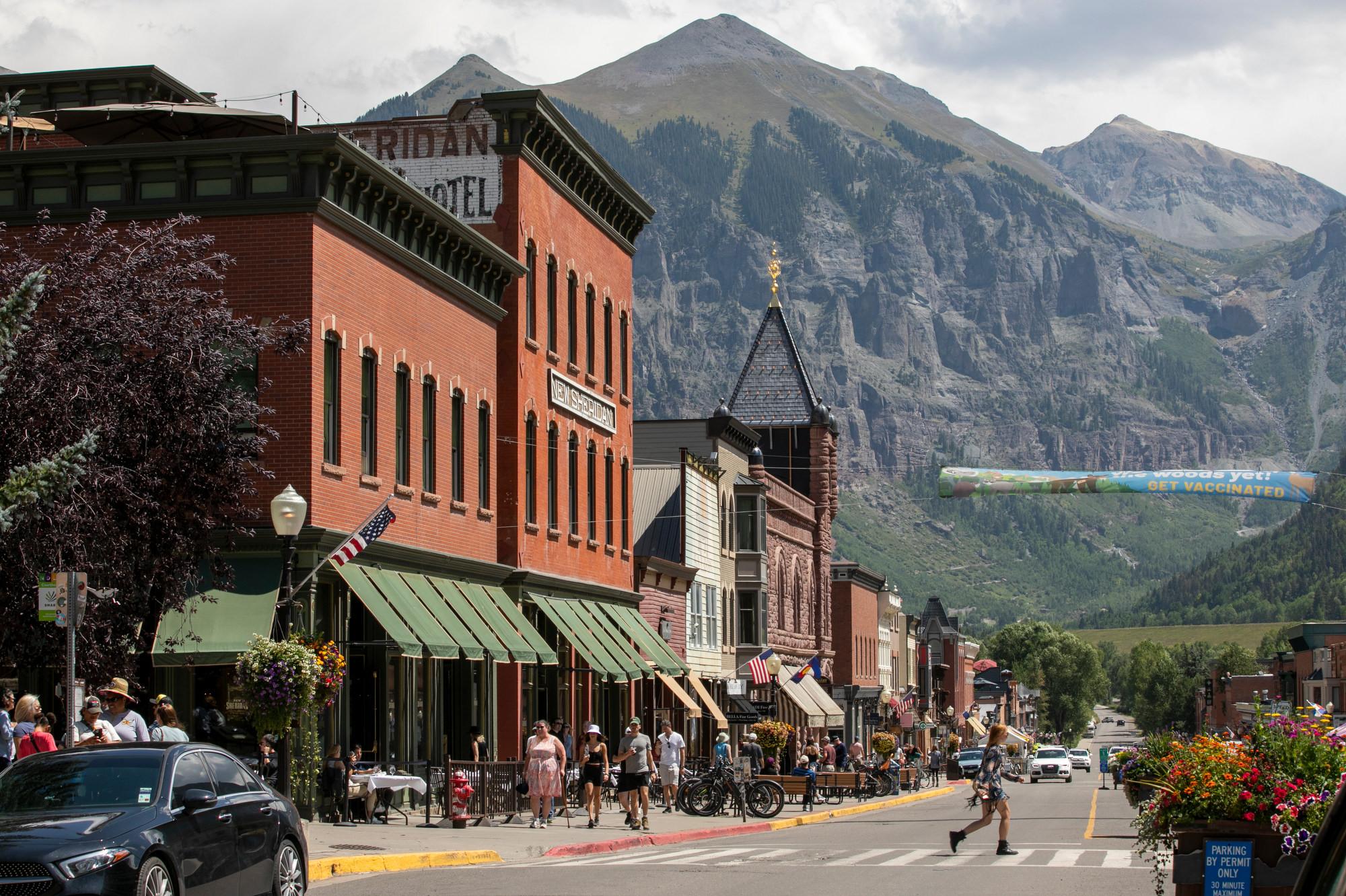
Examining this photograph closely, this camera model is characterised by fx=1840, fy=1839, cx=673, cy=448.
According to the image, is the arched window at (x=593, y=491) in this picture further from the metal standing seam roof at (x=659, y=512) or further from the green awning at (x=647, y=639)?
the metal standing seam roof at (x=659, y=512)

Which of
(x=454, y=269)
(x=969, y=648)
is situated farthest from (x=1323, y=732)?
(x=969, y=648)

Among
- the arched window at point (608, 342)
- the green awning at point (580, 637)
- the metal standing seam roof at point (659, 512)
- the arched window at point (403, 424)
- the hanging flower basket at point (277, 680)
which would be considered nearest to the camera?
the hanging flower basket at point (277, 680)

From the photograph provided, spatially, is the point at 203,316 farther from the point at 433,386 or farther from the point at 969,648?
the point at 969,648

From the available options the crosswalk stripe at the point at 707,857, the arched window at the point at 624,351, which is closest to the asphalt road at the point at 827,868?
the crosswalk stripe at the point at 707,857

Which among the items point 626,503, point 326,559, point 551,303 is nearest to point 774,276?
point 626,503

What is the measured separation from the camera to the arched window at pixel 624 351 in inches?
1938

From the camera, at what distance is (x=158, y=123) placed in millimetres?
34594

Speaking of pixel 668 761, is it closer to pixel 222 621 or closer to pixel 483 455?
pixel 483 455

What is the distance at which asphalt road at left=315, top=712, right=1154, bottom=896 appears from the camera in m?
19.6

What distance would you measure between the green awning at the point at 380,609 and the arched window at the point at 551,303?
39.8 feet

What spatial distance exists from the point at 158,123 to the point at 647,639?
20.1m

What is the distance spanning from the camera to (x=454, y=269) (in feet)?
120

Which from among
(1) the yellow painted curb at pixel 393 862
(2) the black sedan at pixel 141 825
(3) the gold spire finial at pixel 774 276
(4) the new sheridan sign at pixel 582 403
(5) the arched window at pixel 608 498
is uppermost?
(3) the gold spire finial at pixel 774 276

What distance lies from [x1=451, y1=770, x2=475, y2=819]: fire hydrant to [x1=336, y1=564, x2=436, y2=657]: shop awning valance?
7.06ft
